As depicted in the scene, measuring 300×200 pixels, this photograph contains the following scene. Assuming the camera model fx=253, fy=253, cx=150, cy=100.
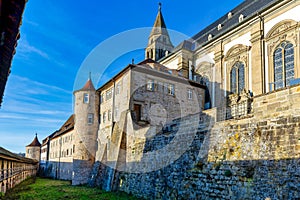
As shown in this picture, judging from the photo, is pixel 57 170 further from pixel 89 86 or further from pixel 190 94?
pixel 190 94

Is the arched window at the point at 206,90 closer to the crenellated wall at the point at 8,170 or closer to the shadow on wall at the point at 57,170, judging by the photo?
the shadow on wall at the point at 57,170

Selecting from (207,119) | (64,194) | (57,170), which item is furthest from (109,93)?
(57,170)

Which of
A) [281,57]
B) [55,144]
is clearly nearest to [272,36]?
[281,57]

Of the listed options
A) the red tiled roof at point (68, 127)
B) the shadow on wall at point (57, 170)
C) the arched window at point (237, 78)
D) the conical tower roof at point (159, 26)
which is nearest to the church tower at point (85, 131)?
the shadow on wall at point (57, 170)

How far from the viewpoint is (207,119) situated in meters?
11.4

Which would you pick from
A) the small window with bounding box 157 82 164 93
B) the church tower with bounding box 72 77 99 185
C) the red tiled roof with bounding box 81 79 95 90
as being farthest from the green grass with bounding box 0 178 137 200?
the red tiled roof with bounding box 81 79 95 90

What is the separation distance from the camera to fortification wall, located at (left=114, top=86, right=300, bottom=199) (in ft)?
25.2

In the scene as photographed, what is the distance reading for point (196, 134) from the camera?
11.8 meters

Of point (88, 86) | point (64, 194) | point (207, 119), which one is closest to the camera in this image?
point (207, 119)

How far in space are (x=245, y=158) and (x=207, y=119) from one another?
9.41 ft

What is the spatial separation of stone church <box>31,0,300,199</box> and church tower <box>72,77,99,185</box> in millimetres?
100

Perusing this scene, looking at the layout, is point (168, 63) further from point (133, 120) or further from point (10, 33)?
point (10, 33)

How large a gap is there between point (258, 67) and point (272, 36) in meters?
2.93

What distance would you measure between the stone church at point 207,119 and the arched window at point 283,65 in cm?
8
